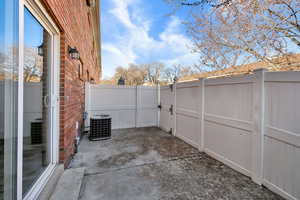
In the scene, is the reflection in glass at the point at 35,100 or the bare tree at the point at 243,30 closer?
the reflection in glass at the point at 35,100

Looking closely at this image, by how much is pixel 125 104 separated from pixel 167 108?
1754 millimetres

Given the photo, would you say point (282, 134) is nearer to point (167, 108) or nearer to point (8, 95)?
point (8, 95)

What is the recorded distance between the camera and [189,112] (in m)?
4.30

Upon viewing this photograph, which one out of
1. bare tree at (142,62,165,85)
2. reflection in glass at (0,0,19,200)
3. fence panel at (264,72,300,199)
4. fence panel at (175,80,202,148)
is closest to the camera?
reflection in glass at (0,0,19,200)

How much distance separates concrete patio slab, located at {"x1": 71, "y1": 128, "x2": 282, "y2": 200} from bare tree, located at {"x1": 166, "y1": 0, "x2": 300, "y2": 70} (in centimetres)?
269

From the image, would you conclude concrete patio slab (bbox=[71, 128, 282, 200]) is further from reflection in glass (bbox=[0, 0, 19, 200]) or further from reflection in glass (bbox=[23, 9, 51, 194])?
reflection in glass (bbox=[0, 0, 19, 200])

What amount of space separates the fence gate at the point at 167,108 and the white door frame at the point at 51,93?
3683 mm

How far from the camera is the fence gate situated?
5.34 m

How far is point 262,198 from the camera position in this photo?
2043 mm

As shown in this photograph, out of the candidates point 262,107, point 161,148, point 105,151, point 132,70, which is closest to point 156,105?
point 161,148

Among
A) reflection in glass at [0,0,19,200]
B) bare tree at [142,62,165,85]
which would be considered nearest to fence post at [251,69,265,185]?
reflection in glass at [0,0,19,200]

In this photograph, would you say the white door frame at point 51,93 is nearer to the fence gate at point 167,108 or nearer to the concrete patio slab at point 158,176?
the concrete patio slab at point 158,176

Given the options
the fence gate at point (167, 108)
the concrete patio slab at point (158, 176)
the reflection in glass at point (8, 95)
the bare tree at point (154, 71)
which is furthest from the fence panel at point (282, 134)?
the bare tree at point (154, 71)

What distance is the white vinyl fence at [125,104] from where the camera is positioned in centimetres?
576
